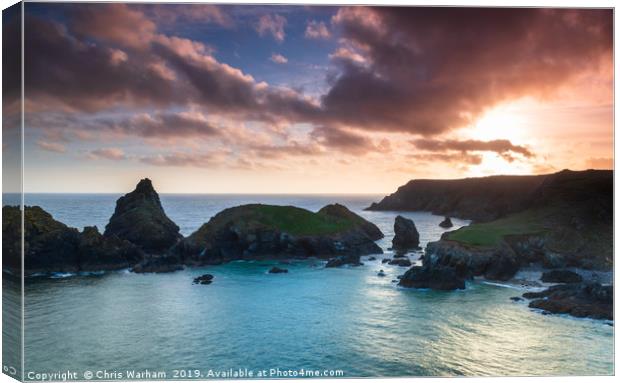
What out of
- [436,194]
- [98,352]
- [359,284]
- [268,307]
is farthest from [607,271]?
[436,194]

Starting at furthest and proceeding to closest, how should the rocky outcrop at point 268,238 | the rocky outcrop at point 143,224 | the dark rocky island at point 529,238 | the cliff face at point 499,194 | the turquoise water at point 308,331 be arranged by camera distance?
the rocky outcrop at point 143,224
the rocky outcrop at point 268,238
the cliff face at point 499,194
the dark rocky island at point 529,238
the turquoise water at point 308,331

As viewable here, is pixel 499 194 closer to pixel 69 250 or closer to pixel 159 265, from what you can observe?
pixel 159 265

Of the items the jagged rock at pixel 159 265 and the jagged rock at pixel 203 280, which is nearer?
the jagged rock at pixel 203 280

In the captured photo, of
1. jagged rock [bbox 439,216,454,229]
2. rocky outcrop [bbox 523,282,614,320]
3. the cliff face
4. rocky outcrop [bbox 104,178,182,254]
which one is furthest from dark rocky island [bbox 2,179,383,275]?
rocky outcrop [bbox 523,282,614,320]

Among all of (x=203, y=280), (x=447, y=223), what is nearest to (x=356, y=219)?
(x=447, y=223)

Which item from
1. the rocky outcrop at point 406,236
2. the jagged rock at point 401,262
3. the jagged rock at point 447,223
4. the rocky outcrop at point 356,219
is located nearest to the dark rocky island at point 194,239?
the rocky outcrop at point 356,219

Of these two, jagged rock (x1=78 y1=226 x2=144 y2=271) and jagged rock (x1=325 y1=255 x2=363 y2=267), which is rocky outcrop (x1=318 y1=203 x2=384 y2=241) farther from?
jagged rock (x1=78 y1=226 x2=144 y2=271)

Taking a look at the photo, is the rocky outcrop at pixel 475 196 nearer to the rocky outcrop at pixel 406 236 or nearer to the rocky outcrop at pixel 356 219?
the rocky outcrop at pixel 406 236
